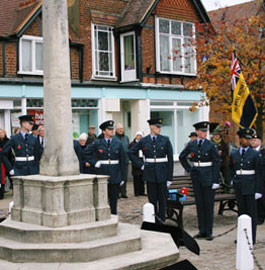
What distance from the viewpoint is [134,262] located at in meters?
6.16

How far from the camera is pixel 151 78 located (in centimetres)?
2208

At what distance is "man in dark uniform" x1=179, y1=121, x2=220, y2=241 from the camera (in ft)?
31.7

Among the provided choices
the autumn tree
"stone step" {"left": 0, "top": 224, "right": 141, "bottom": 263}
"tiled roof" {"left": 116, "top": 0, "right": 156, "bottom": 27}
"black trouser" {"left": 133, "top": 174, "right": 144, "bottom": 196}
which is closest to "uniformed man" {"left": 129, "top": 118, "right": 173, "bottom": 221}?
"stone step" {"left": 0, "top": 224, "right": 141, "bottom": 263}

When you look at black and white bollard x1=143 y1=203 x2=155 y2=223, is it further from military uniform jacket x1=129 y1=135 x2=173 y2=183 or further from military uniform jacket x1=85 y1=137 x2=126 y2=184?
military uniform jacket x1=129 y1=135 x2=173 y2=183

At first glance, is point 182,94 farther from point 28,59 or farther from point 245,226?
point 245,226

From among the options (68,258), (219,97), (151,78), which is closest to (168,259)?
(68,258)

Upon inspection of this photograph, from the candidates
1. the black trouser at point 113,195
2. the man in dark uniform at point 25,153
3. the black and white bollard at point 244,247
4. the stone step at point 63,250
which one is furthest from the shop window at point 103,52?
the stone step at point 63,250

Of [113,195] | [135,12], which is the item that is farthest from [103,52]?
[113,195]

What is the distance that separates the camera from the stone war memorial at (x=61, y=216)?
20.3 ft

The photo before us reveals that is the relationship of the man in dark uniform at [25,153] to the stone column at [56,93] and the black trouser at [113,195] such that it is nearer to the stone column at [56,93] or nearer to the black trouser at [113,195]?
the black trouser at [113,195]

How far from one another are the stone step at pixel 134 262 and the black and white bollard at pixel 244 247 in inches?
34.8

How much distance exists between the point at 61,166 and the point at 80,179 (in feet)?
1.10

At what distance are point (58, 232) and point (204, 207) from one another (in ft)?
13.0

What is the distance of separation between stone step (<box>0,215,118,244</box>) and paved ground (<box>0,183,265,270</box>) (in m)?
1.72
